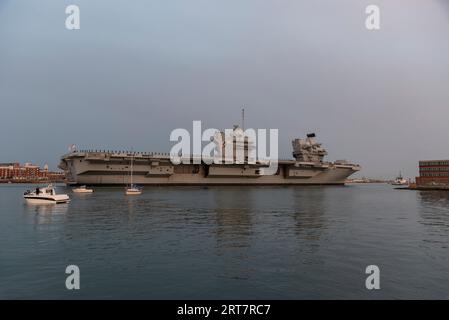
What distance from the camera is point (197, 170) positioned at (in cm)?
5281

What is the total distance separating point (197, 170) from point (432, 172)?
5869 cm

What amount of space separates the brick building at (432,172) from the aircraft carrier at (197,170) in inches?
765

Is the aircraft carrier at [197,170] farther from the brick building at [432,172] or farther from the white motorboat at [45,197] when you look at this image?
the brick building at [432,172]

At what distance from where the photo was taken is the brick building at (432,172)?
69588mm

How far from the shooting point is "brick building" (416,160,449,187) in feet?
228

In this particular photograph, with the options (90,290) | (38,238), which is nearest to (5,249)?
(38,238)

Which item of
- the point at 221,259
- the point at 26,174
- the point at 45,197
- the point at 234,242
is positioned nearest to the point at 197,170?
→ the point at 45,197

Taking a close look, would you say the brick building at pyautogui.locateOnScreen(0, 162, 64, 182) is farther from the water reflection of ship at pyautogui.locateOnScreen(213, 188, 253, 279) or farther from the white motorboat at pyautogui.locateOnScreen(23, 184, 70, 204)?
the water reflection of ship at pyautogui.locateOnScreen(213, 188, 253, 279)

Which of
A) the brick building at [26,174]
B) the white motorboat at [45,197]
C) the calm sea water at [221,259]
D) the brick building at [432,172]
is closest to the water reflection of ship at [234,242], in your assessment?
the calm sea water at [221,259]

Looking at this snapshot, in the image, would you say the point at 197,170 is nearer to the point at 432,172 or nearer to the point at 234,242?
the point at 234,242

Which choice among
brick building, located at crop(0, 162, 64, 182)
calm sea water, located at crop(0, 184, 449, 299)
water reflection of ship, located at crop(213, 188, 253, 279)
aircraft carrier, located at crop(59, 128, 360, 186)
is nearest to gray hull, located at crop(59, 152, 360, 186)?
aircraft carrier, located at crop(59, 128, 360, 186)

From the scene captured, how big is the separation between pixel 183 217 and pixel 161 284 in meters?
10.9

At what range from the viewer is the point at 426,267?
839 cm
